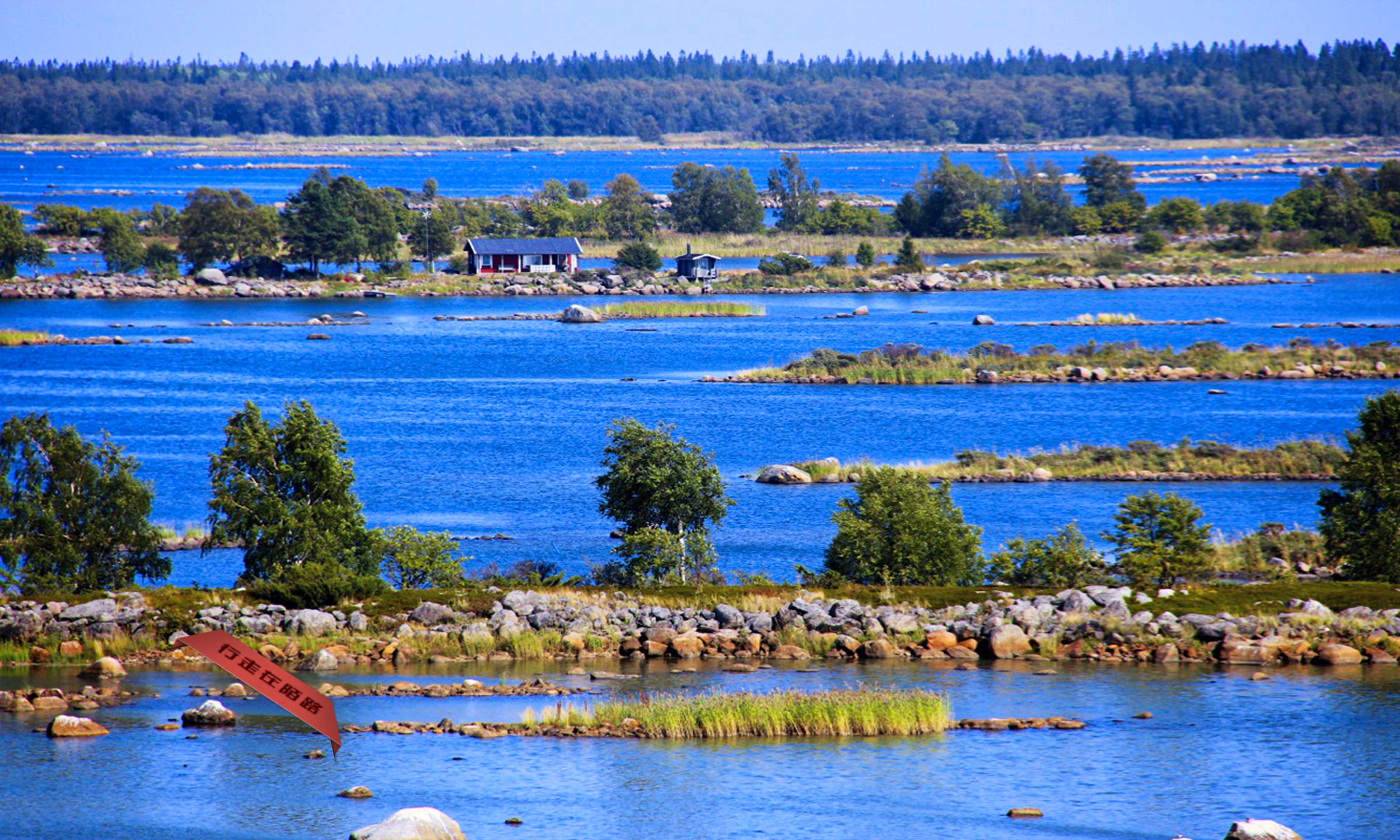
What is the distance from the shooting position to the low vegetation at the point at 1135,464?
158ft

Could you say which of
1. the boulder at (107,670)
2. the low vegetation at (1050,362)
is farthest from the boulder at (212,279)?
the boulder at (107,670)

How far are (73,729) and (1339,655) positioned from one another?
20.7 meters

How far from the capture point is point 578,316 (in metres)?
95.0

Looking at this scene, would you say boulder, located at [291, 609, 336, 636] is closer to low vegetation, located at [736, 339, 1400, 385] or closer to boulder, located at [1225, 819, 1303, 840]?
boulder, located at [1225, 819, 1303, 840]

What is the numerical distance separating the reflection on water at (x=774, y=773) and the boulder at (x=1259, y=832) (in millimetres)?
1715

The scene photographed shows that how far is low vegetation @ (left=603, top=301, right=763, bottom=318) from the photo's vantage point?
9825 centimetres

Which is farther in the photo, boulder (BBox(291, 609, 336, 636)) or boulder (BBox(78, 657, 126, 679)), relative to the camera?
boulder (BBox(291, 609, 336, 636))

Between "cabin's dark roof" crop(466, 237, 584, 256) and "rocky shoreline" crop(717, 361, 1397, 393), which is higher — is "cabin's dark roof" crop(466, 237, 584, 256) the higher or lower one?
the higher one

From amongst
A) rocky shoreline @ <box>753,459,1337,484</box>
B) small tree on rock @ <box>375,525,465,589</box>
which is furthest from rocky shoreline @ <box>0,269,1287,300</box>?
small tree on rock @ <box>375,525,465,589</box>

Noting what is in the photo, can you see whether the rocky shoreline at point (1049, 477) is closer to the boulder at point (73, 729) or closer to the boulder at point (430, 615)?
the boulder at point (430, 615)

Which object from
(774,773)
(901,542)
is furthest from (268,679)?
(901,542)

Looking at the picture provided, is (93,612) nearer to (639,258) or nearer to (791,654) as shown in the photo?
(791,654)

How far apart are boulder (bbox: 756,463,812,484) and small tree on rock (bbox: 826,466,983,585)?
16.0 m

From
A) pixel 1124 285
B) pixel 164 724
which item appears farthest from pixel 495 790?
pixel 1124 285
